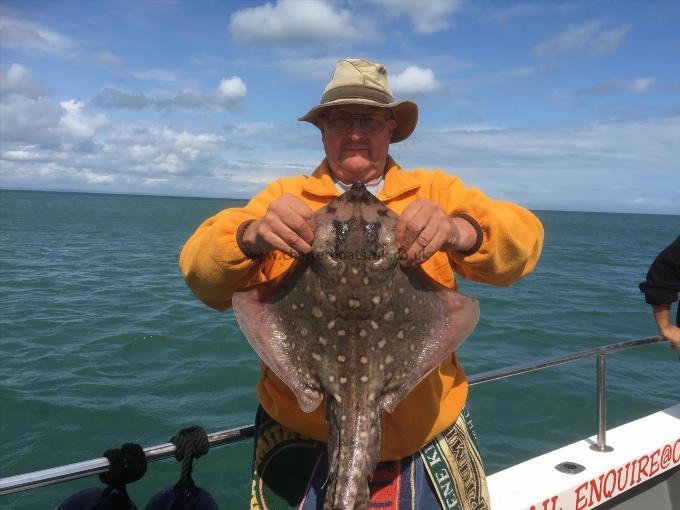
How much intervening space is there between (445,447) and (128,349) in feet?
42.6

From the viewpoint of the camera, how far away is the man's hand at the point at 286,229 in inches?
93.4

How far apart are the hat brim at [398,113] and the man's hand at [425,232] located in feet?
2.24

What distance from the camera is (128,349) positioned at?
14.2 metres

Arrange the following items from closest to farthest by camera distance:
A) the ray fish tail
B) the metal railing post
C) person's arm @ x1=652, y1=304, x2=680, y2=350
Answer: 1. the ray fish tail
2. the metal railing post
3. person's arm @ x1=652, y1=304, x2=680, y2=350

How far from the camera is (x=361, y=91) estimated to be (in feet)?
9.29

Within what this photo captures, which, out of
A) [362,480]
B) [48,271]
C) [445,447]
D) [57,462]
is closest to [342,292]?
[362,480]

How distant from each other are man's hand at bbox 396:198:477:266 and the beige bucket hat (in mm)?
713

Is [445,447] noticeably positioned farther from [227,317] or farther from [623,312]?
[623,312]

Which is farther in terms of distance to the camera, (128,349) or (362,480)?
(128,349)

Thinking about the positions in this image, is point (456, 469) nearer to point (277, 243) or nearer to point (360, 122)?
point (277, 243)

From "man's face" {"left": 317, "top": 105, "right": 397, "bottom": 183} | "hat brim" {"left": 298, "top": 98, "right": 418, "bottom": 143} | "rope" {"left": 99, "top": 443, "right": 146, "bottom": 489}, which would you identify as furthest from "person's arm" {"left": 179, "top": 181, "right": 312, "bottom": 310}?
"rope" {"left": 99, "top": 443, "right": 146, "bottom": 489}

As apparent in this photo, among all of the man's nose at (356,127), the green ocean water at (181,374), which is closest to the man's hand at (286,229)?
the man's nose at (356,127)

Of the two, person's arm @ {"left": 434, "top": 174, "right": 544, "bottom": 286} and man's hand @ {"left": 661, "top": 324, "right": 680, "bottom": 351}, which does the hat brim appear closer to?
person's arm @ {"left": 434, "top": 174, "right": 544, "bottom": 286}

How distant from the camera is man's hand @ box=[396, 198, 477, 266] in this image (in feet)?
7.73
